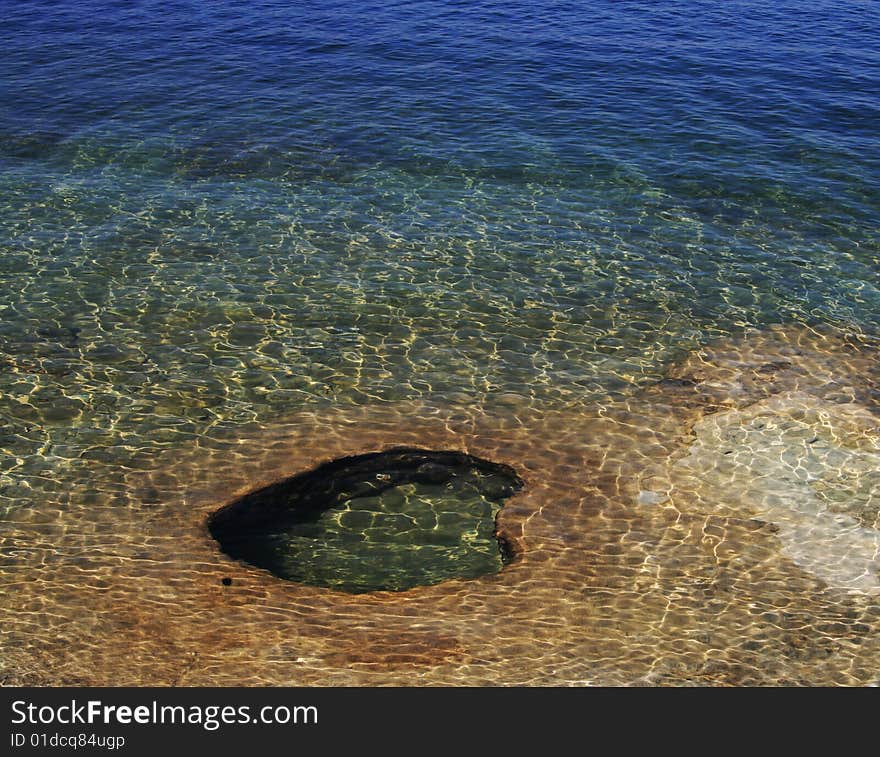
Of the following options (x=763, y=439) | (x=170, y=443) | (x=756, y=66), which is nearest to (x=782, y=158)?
(x=756, y=66)

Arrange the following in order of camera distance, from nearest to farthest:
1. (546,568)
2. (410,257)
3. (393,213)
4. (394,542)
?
(546,568), (394,542), (410,257), (393,213)

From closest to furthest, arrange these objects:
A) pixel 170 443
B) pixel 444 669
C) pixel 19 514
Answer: pixel 444 669 → pixel 19 514 → pixel 170 443

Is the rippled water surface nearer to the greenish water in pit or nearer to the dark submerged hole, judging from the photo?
the dark submerged hole

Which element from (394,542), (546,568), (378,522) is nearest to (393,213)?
(378,522)

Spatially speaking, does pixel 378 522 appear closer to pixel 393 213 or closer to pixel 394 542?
pixel 394 542

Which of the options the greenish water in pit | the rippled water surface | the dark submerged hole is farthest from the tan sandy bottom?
the greenish water in pit
